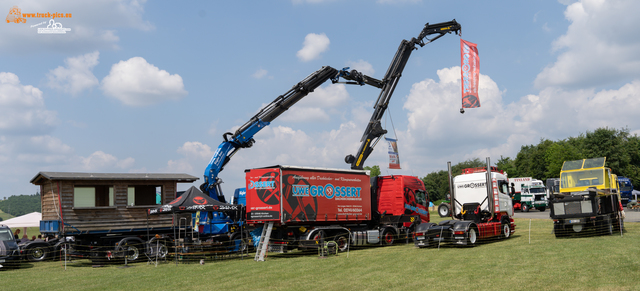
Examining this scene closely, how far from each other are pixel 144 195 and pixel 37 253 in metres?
4.72

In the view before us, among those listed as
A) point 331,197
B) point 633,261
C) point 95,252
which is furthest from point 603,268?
point 95,252

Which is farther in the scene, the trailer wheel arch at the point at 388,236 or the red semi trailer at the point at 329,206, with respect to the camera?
the trailer wheel arch at the point at 388,236

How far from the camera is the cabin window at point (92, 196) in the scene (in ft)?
64.7

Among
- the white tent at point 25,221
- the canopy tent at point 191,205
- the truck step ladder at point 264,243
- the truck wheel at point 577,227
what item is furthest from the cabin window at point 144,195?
the truck wheel at point 577,227

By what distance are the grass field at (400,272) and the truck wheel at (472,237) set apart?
2.81 ft

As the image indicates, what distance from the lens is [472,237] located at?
18203 millimetres

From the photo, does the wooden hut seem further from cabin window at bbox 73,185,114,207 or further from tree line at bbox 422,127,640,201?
tree line at bbox 422,127,640,201

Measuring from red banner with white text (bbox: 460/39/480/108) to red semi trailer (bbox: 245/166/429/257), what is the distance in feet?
14.9

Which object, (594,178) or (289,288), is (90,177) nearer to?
(289,288)

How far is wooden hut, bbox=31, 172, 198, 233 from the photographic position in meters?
19.3

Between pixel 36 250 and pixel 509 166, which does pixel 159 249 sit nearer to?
pixel 36 250

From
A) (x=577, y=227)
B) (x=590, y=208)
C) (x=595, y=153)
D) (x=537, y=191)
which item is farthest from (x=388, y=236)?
(x=595, y=153)

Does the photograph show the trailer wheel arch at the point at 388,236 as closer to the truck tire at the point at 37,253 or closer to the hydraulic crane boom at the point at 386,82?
the hydraulic crane boom at the point at 386,82

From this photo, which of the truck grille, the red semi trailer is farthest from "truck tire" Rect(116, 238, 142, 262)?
the truck grille
